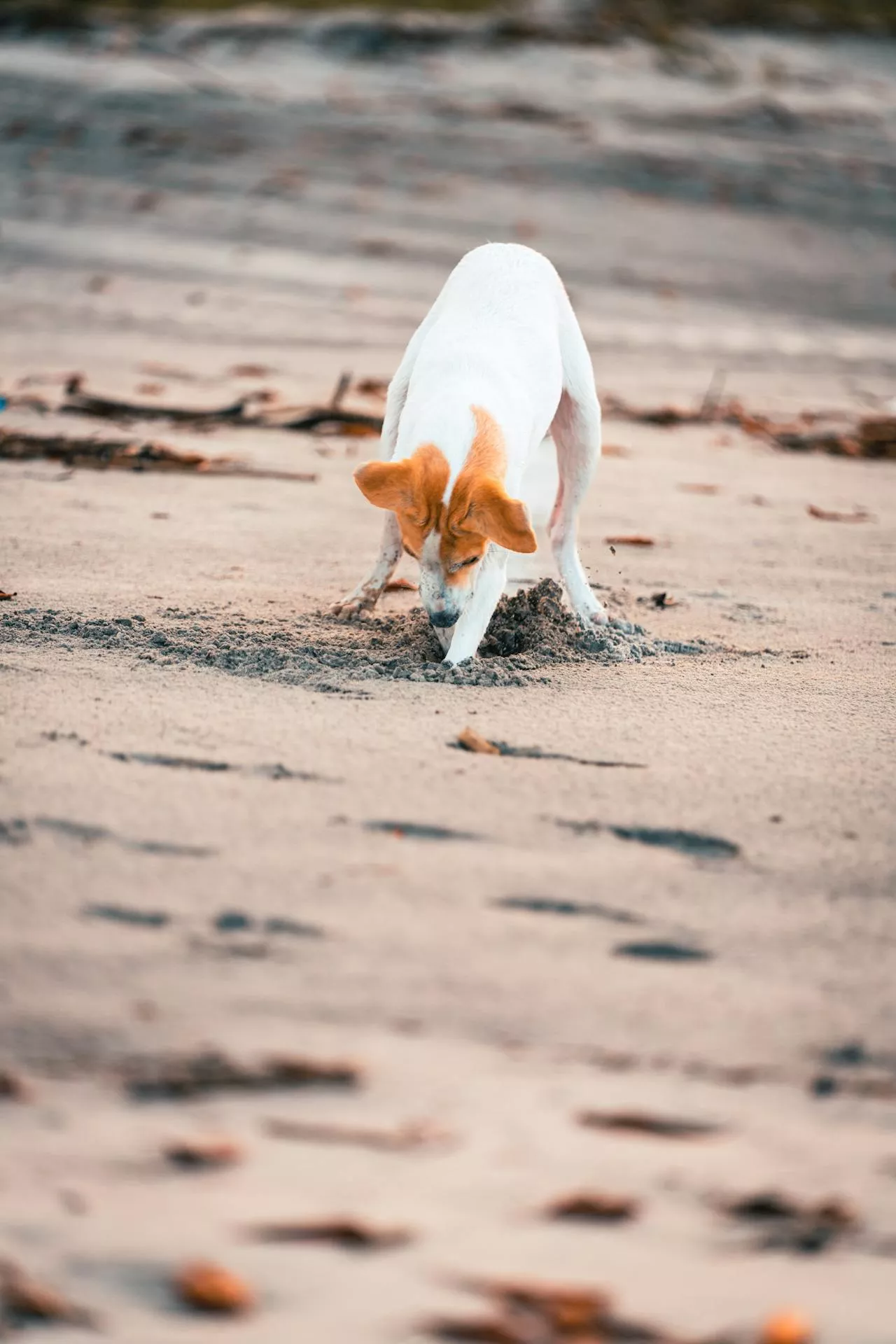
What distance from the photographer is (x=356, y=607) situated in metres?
5.62

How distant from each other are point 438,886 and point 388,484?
172cm

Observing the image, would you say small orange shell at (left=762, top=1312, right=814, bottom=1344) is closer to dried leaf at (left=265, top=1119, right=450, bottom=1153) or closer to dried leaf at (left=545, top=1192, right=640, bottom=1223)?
dried leaf at (left=545, top=1192, right=640, bottom=1223)

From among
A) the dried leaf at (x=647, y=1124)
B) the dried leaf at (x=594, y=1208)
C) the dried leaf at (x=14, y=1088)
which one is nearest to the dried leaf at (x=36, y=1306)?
the dried leaf at (x=14, y=1088)

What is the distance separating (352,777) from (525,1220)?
1635mm

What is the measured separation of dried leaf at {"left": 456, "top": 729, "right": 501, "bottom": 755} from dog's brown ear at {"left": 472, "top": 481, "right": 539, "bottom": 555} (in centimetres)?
72

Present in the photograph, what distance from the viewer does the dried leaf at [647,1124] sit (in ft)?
8.20

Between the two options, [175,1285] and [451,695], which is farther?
[451,695]

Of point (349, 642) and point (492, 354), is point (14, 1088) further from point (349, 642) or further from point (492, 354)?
point (492, 354)

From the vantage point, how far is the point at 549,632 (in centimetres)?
544

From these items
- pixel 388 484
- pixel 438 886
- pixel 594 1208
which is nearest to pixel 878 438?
pixel 388 484

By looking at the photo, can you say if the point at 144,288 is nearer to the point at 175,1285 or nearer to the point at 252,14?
the point at 252,14

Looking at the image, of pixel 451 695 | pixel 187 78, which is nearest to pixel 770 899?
pixel 451 695

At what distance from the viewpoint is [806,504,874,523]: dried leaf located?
788 cm

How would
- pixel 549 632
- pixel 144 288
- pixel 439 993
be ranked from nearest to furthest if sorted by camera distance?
pixel 439 993
pixel 549 632
pixel 144 288
